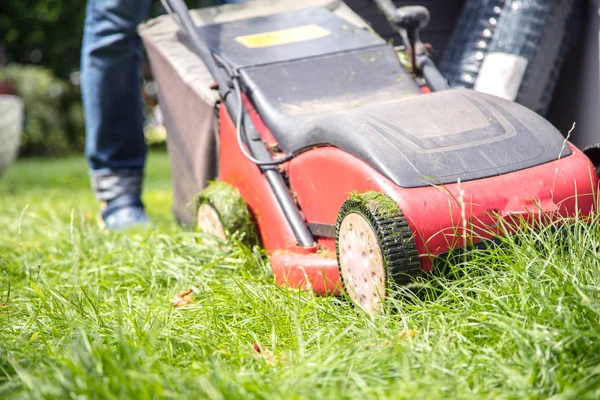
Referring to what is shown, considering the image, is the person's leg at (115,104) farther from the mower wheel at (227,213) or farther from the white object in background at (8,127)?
the white object in background at (8,127)

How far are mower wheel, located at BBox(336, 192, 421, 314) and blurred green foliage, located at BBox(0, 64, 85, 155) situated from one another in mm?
8368

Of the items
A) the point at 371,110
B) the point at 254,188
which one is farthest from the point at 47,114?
the point at 371,110

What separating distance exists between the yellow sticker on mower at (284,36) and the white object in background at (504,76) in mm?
514

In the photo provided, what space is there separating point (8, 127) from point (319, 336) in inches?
181

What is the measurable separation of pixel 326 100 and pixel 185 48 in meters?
0.61

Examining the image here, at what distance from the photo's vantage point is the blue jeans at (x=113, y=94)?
250 centimetres

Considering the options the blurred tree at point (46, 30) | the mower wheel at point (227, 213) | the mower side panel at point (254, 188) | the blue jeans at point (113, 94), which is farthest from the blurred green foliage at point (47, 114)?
the mower wheel at point (227, 213)

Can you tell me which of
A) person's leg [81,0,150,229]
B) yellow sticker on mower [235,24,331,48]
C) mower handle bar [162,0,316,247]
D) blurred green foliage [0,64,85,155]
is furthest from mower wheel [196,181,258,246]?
blurred green foliage [0,64,85,155]

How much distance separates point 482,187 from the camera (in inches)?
55.9

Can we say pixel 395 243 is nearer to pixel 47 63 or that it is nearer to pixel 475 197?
pixel 475 197

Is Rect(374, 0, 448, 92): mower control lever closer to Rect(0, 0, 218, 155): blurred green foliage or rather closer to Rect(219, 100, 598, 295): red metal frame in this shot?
Rect(219, 100, 598, 295): red metal frame

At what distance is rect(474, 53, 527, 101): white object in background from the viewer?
2.20 meters

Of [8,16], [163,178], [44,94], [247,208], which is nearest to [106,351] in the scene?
[247,208]

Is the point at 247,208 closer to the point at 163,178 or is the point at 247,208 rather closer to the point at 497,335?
the point at 497,335
